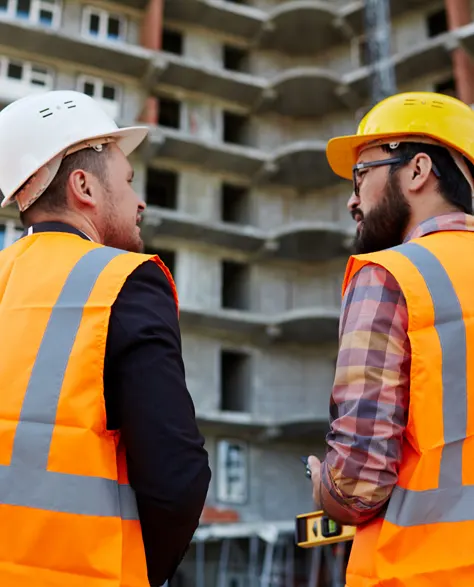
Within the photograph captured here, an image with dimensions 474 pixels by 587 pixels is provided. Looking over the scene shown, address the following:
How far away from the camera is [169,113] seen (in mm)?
23609

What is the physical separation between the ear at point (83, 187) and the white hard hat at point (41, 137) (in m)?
0.07

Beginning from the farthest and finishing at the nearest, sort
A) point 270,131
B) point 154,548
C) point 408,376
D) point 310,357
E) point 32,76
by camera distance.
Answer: point 270,131 < point 310,357 < point 32,76 < point 408,376 < point 154,548

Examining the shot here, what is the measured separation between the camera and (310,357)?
71.9 ft

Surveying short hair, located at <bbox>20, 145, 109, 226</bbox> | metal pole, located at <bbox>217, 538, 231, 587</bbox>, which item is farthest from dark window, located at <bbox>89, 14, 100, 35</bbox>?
short hair, located at <bbox>20, 145, 109, 226</bbox>

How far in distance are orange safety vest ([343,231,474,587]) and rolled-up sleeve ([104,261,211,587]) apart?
496 mm

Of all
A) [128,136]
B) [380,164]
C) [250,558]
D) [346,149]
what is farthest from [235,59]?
[380,164]

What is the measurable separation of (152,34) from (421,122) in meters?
20.1

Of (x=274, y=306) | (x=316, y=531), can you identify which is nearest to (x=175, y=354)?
(x=316, y=531)

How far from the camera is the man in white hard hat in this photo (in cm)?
173

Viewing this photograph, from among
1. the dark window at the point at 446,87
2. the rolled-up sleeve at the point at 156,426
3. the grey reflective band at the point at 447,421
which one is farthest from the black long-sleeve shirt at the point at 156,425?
the dark window at the point at 446,87

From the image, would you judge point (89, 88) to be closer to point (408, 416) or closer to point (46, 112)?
point (46, 112)

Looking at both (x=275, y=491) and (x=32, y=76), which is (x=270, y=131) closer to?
(x=32, y=76)

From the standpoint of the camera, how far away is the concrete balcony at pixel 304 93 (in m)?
22.3

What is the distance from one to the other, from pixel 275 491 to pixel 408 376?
1887cm
